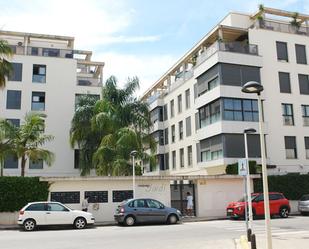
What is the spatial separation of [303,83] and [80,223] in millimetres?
25466

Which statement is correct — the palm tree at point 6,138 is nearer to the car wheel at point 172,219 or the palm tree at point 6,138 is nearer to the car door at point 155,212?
the car door at point 155,212

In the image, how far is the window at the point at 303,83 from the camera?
121ft

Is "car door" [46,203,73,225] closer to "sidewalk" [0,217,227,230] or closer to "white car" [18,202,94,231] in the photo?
"white car" [18,202,94,231]

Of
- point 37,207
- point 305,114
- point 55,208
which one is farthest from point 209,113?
point 37,207

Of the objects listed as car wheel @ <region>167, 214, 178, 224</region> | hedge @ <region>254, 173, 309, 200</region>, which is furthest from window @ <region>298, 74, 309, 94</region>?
car wheel @ <region>167, 214, 178, 224</region>

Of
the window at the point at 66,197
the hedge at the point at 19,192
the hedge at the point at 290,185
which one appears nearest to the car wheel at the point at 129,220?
the window at the point at 66,197

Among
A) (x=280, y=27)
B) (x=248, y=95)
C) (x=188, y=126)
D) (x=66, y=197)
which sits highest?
(x=280, y=27)

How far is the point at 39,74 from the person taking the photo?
42.4m

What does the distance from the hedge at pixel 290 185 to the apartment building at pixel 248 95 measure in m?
2.48

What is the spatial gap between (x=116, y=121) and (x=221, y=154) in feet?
31.0

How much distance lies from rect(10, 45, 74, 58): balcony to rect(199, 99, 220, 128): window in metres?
17.3

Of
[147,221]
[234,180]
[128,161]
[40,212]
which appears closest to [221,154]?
[234,180]

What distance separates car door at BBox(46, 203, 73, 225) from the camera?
2095 cm

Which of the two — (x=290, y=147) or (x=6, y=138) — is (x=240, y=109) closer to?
(x=290, y=147)
